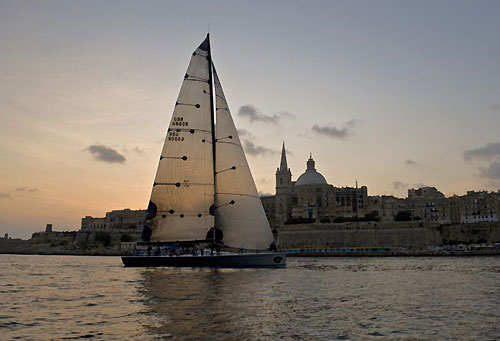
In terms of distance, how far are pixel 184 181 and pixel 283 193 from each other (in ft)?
340

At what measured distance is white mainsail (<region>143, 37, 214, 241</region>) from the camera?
1567 inches

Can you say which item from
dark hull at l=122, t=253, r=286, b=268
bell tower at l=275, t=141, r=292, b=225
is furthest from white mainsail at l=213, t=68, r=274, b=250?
bell tower at l=275, t=141, r=292, b=225

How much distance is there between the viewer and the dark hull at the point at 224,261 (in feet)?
121

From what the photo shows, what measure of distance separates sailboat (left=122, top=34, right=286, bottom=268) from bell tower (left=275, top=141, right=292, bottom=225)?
97.1m

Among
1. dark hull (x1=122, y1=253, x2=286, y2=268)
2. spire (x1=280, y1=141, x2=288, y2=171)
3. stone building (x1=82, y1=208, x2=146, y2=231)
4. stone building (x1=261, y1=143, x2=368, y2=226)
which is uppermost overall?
spire (x1=280, y1=141, x2=288, y2=171)

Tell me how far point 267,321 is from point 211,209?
24.4 m

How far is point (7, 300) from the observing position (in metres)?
21.1

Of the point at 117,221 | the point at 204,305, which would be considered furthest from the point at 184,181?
the point at 117,221

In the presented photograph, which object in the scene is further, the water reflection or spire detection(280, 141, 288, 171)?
spire detection(280, 141, 288, 171)

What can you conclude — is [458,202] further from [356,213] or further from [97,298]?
[97,298]

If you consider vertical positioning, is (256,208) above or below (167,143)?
below

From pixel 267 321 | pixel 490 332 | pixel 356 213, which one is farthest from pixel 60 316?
pixel 356 213

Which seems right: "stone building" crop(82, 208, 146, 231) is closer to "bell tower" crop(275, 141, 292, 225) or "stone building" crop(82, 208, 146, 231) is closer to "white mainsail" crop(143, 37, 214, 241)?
"bell tower" crop(275, 141, 292, 225)

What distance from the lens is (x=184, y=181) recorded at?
40219 millimetres
